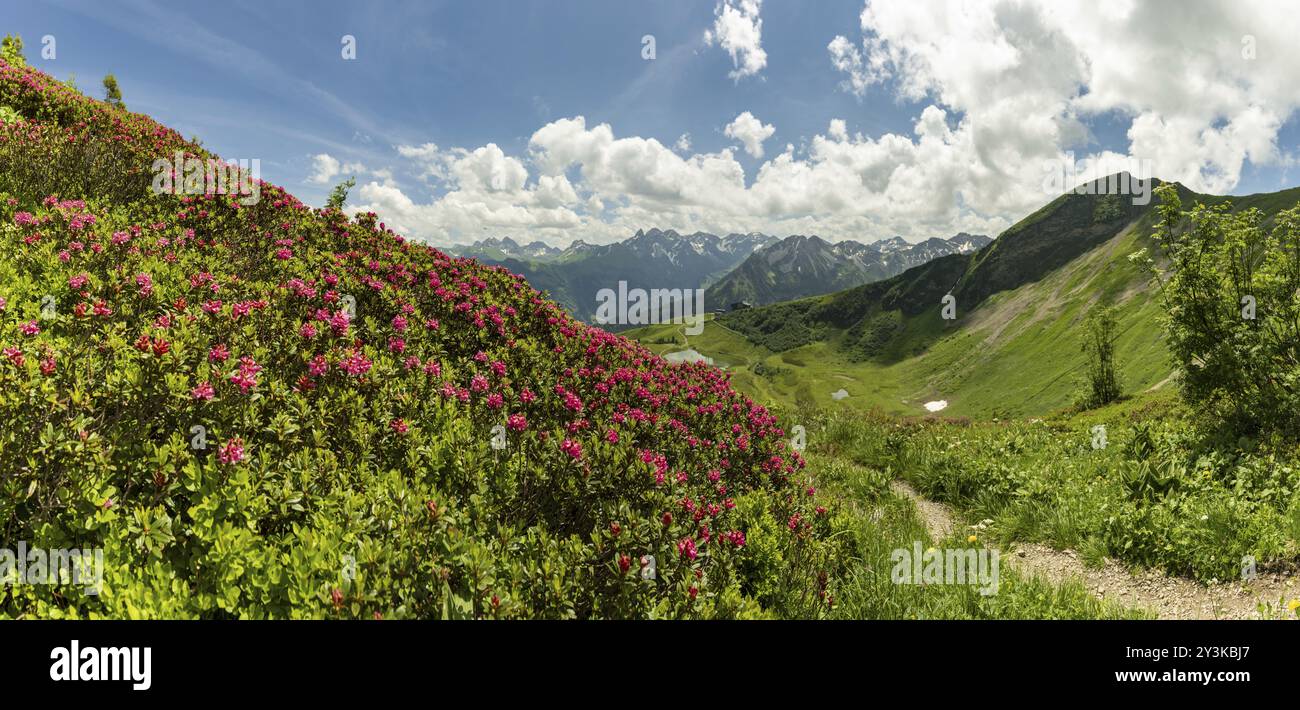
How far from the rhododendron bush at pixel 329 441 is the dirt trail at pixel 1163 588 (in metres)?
3.98

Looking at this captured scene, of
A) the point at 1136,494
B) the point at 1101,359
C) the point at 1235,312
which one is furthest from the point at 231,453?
the point at 1101,359

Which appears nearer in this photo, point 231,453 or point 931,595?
point 231,453

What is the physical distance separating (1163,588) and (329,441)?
36.9ft

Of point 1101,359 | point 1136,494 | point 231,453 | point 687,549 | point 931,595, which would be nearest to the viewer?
point 231,453

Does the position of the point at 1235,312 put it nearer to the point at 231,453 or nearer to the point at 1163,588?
the point at 1163,588

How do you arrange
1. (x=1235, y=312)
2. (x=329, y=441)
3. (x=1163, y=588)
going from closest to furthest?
(x=329, y=441) < (x=1163, y=588) < (x=1235, y=312)

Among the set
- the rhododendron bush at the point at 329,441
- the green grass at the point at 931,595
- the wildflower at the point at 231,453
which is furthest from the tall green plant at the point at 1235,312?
the wildflower at the point at 231,453

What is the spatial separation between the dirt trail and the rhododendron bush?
3985 millimetres

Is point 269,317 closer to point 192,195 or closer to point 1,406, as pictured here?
point 1,406

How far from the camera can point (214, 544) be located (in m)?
3.38

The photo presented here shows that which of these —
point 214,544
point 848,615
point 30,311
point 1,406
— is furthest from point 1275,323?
point 30,311

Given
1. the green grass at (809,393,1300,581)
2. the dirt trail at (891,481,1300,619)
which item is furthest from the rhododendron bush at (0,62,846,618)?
the green grass at (809,393,1300,581)

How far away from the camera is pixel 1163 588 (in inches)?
293

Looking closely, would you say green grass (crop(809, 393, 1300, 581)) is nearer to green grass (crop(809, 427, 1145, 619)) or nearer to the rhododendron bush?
green grass (crop(809, 427, 1145, 619))
